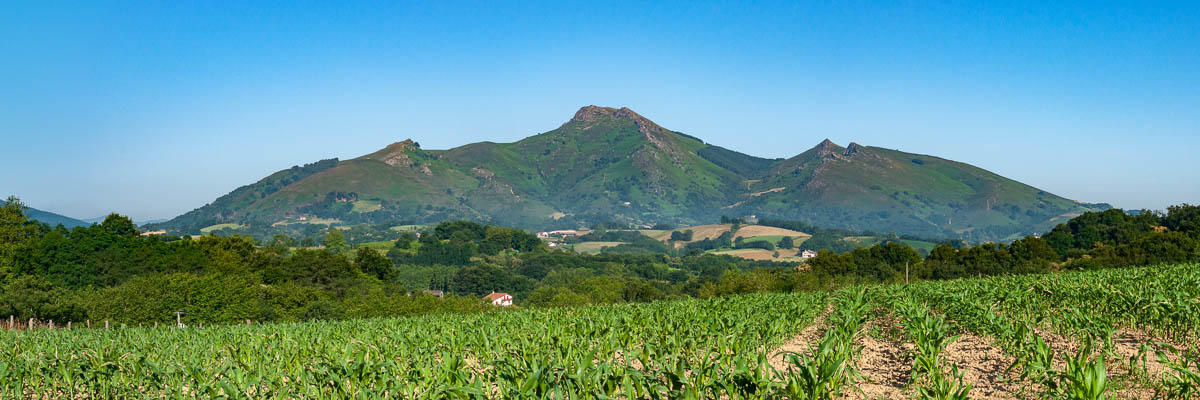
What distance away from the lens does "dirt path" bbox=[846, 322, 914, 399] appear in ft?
31.8

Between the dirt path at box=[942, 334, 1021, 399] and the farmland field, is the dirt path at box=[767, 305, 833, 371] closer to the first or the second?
the farmland field

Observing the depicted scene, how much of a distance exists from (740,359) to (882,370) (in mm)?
5334

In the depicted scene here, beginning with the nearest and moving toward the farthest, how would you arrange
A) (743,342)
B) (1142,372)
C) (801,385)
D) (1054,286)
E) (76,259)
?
(801,385), (1142,372), (743,342), (1054,286), (76,259)

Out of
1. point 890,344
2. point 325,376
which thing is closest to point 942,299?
point 890,344

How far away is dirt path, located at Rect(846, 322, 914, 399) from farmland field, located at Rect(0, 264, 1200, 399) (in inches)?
2.0

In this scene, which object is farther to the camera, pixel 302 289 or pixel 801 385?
pixel 302 289

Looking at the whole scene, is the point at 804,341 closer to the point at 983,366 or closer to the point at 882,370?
the point at 882,370

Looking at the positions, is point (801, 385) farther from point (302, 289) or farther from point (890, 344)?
point (302, 289)

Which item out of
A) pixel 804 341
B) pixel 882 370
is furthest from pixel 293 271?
pixel 882 370

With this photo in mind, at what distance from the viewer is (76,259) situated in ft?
285

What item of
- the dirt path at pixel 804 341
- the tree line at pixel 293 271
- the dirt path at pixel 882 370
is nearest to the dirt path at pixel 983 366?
the dirt path at pixel 882 370

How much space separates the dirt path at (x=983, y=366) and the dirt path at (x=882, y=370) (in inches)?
27.0

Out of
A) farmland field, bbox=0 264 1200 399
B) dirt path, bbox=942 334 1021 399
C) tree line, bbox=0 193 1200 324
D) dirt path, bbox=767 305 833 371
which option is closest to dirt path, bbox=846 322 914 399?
farmland field, bbox=0 264 1200 399

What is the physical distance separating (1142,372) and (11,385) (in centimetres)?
1837
